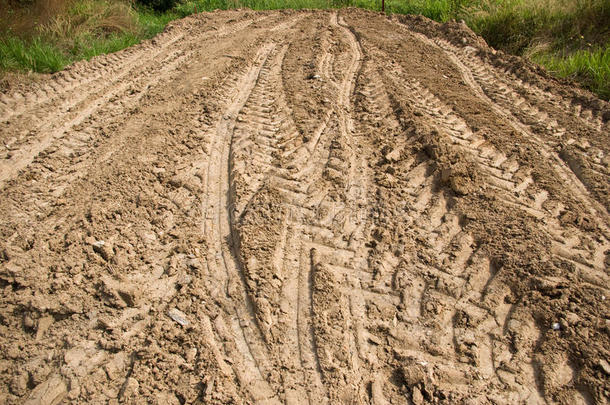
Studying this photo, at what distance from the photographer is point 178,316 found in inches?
100

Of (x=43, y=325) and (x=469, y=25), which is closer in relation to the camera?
(x=43, y=325)

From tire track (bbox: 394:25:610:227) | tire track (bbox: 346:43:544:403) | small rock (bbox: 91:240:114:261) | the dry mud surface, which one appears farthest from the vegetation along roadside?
small rock (bbox: 91:240:114:261)

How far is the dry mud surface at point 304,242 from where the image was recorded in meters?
2.27

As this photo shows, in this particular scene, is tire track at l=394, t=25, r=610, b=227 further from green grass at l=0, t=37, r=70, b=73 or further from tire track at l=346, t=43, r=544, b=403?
green grass at l=0, t=37, r=70, b=73

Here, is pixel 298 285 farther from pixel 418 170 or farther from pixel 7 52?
pixel 7 52

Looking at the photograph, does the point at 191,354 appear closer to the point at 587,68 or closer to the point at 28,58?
the point at 28,58

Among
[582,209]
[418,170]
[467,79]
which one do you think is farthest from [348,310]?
[467,79]

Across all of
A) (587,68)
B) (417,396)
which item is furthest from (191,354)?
(587,68)

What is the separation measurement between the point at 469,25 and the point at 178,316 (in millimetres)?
7857

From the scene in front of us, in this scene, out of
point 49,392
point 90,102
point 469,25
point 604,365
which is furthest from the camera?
point 469,25

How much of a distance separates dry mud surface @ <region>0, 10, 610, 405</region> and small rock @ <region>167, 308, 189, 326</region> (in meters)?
0.02

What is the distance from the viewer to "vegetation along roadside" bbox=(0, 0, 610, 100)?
19.5 feet

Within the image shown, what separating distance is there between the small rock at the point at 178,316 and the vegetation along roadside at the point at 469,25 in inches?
200

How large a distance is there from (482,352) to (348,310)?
0.84 m
